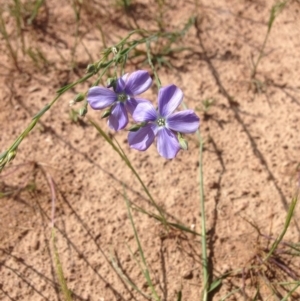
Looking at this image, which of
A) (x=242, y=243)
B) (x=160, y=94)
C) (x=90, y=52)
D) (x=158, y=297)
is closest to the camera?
(x=160, y=94)

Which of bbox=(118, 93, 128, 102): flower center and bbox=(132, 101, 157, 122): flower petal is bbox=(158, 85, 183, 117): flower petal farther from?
bbox=(118, 93, 128, 102): flower center

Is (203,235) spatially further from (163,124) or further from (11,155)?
(11,155)

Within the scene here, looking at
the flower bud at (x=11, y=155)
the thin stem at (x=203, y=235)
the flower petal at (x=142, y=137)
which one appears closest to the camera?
the flower bud at (x=11, y=155)

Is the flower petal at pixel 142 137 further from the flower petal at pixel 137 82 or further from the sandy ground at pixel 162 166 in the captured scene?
the sandy ground at pixel 162 166

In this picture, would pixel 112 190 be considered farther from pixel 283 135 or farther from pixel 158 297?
pixel 283 135

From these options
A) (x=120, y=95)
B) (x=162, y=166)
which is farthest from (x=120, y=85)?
(x=162, y=166)

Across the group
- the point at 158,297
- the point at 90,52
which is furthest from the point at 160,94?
the point at 90,52

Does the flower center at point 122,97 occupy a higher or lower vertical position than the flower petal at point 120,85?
lower

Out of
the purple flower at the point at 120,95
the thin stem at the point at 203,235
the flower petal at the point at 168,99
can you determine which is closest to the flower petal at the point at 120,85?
the purple flower at the point at 120,95
